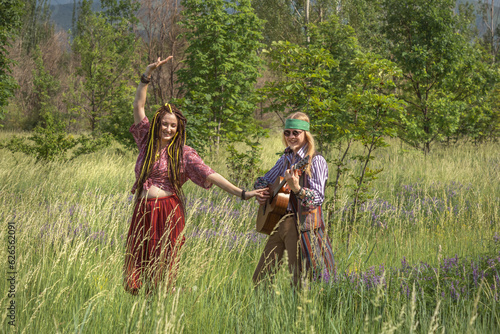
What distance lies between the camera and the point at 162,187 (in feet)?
10.5

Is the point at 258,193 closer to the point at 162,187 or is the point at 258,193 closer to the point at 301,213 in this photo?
the point at 301,213

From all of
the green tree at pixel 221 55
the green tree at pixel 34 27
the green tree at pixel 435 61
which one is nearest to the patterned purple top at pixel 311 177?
the green tree at pixel 221 55

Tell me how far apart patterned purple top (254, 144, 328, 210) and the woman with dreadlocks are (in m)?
0.23

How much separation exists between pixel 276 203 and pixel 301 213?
0.66ft

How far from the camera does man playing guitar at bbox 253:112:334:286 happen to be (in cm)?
296

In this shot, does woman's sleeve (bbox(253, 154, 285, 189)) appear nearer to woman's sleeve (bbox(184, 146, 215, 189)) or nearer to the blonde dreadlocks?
woman's sleeve (bbox(184, 146, 215, 189))

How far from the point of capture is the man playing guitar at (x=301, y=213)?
9.71 feet

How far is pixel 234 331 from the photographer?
8.15ft

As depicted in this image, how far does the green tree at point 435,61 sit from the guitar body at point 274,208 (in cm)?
816

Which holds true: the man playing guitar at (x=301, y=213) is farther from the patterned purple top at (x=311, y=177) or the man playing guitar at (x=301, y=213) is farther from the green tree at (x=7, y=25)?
the green tree at (x=7, y=25)

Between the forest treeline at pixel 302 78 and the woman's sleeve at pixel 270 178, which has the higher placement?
the forest treeline at pixel 302 78

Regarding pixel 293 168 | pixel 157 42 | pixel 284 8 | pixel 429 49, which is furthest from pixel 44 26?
pixel 293 168

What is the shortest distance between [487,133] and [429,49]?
5575mm

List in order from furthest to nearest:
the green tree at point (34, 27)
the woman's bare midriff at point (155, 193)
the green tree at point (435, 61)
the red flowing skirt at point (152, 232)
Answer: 1. the green tree at point (34, 27)
2. the green tree at point (435, 61)
3. the woman's bare midriff at point (155, 193)
4. the red flowing skirt at point (152, 232)
